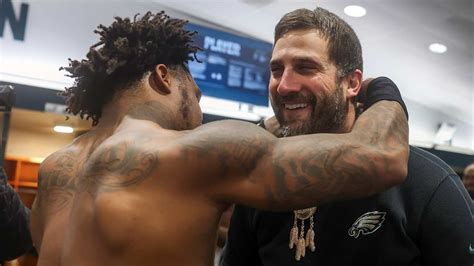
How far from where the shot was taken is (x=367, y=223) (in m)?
1.32

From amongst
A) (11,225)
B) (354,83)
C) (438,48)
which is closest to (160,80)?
(354,83)

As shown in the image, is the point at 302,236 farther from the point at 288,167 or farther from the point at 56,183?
the point at 56,183

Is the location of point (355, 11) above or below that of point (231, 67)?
above

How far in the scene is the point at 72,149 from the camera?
4.48ft

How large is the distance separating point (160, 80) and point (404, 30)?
4398 mm

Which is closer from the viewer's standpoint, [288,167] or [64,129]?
[288,167]

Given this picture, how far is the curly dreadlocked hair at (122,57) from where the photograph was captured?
139 centimetres

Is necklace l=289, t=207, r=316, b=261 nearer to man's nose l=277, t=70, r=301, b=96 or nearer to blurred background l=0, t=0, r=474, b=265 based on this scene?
man's nose l=277, t=70, r=301, b=96

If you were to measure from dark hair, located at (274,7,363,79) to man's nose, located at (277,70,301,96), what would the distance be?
0.42 ft

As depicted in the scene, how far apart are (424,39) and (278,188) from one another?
4794 mm

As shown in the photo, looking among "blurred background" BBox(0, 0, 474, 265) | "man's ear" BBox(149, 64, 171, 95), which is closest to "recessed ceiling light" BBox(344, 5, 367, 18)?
"blurred background" BBox(0, 0, 474, 265)

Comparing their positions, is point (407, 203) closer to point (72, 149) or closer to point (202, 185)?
point (202, 185)

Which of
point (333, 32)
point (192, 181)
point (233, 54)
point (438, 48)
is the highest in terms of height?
point (438, 48)

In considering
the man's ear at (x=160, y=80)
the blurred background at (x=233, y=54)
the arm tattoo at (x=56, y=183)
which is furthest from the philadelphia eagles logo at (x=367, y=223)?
the blurred background at (x=233, y=54)
